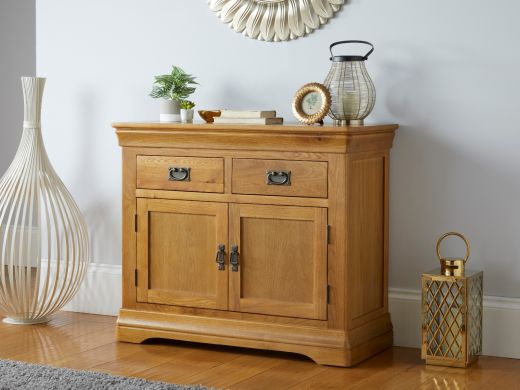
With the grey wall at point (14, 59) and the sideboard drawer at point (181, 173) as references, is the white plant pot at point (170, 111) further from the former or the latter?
the grey wall at point (14, 59)

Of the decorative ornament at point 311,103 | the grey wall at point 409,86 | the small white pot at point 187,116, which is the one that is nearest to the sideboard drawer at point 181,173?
the small white pot at point 187,116

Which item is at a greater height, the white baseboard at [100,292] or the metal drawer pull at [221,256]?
the metal drawer pull at [221,256]

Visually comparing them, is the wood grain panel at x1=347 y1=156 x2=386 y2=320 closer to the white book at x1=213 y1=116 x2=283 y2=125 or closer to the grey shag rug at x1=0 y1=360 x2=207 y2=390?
the white book at x1=213 y1=116 x2=283 y2=125

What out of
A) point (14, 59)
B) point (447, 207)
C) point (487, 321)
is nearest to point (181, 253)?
point (447, 207)

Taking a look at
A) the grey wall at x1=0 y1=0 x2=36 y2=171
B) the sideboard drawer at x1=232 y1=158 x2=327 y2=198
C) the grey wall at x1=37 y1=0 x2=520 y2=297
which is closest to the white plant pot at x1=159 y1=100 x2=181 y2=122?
the grey wall at x1=37 y1=0 x2=520 y2=297

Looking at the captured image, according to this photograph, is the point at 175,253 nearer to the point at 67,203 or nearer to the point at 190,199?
the point at 190,199

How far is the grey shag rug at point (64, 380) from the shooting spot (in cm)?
283

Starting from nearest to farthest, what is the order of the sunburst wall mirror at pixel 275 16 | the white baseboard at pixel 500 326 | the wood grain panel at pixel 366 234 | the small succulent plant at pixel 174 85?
1. the wood grain panel at pixel 366 234
2. the white baseboard at pixel 500 326
3. the sunburst wall mirror at pixel 275 16
4. the small succulent plant at pixel 174 85

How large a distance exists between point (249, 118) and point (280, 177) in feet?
0.84

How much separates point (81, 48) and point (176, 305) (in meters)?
1.32

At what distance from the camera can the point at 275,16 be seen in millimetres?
3639

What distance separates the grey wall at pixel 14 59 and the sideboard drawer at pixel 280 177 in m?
2.26

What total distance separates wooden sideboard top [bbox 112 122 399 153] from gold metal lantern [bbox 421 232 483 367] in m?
0.52

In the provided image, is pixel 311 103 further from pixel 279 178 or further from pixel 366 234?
pixel 366 234
